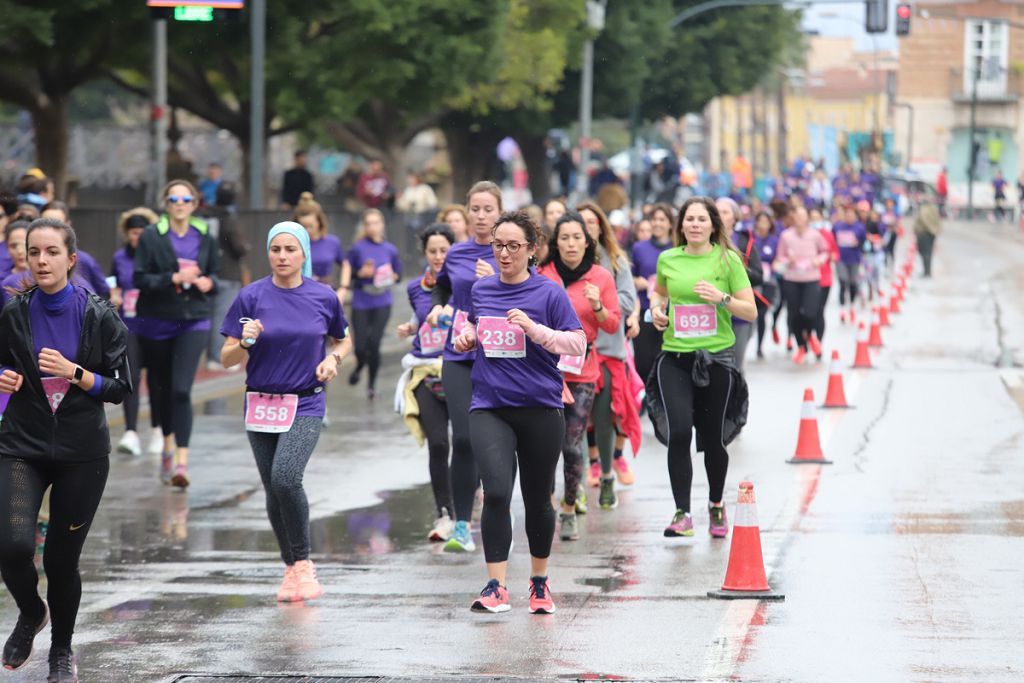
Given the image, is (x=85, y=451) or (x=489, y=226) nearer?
(x=85, y=451)

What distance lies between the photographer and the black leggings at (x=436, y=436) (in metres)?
10.5

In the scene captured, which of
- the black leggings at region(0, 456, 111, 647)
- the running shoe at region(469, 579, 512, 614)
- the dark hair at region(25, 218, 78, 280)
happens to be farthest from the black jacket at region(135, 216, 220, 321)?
the black leggings at region(0, 456, 111, 647)

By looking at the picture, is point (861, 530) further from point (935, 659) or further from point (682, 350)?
point (935, 659)

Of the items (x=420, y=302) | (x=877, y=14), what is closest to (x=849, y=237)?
(x=877, y=14)

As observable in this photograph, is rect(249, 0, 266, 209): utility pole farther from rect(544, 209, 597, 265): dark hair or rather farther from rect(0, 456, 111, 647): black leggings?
rect(0, 456, 111, 647): black leggings

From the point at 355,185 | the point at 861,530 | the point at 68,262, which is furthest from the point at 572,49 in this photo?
the point at 68,262

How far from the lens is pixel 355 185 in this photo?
38938 mm

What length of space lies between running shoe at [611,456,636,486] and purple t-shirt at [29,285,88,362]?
5.78m

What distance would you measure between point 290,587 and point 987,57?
85.4 meters

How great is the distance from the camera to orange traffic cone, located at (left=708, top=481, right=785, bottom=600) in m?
8.64

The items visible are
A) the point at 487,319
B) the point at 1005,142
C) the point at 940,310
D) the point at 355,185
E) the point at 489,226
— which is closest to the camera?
the point at 487,319

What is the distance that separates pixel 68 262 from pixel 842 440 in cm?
875

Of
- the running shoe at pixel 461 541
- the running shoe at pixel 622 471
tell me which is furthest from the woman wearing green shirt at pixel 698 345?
the running shoe at pixel 622 471

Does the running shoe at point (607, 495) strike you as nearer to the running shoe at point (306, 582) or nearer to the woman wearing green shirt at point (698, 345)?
the woman wearing green shirt at point (698, 345)
